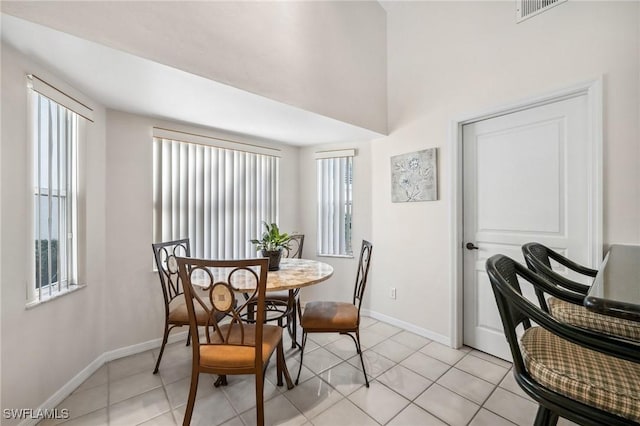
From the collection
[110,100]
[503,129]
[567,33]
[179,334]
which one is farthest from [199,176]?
[567,33]

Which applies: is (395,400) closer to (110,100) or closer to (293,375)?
(293,375)

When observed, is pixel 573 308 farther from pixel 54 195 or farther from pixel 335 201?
pixel 54 195

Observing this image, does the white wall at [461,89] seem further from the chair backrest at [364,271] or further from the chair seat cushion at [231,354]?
the chair seat cushion at [231,354]

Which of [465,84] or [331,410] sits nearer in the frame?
[331,410]

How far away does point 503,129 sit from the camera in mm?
2236

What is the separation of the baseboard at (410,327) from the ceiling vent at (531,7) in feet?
9.21

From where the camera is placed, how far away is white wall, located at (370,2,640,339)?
163cm

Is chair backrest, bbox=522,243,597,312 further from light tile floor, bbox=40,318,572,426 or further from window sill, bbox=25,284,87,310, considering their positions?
window sill, bbox=25,284,87,310

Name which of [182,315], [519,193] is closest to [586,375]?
[519,193]

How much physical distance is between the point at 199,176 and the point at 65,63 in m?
1.38

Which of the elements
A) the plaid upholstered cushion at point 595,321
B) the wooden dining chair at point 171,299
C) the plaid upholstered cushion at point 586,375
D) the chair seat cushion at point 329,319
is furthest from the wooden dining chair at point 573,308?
the wooden dining chair at point 171,299

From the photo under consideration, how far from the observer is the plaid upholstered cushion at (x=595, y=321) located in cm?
85

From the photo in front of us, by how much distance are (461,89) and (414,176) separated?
2.94ft

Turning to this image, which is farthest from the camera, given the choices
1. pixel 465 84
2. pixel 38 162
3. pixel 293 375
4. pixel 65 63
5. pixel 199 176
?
pixel 199 176
